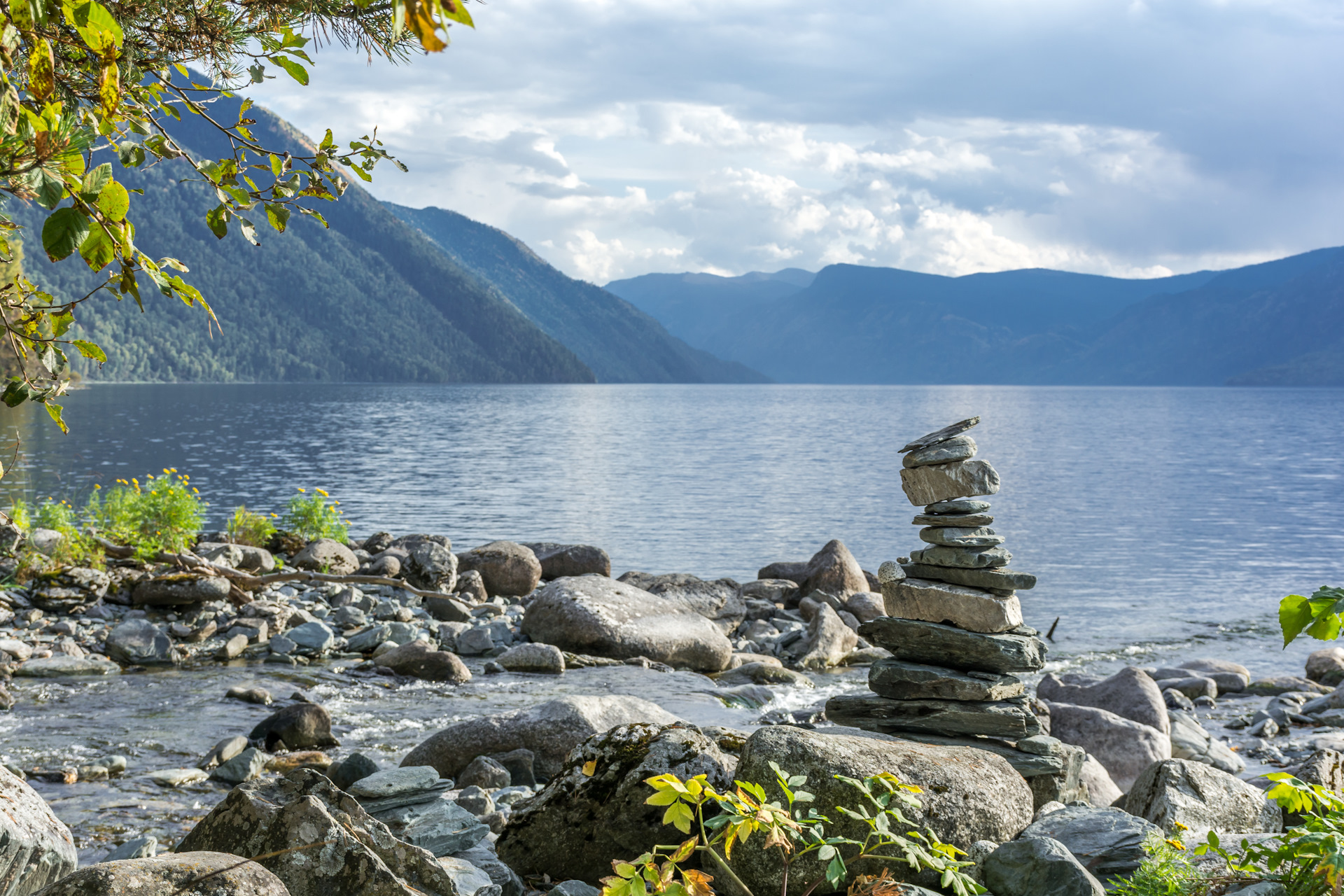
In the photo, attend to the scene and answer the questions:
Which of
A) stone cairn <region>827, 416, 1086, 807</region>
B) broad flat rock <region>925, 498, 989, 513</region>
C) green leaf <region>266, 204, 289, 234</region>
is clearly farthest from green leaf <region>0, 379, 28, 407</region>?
broad flat rock <region>925, 498, 989, 513</region>

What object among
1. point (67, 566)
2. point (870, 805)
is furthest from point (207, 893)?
point (67, 566)

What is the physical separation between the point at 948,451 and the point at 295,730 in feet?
22.8

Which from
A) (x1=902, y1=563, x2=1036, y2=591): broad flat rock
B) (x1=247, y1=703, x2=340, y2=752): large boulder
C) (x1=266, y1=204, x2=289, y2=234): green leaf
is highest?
(x1=266, y1=204, x2=289, y2=234): green leaf

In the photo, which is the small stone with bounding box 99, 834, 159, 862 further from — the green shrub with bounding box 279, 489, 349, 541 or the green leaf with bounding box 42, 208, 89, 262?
the green shrub with bounding box 279, 489, 349, 541

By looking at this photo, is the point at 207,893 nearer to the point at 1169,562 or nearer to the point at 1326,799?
the point at 1326,799

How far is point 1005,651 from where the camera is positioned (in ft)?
25.7

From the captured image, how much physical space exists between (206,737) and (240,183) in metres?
7.86

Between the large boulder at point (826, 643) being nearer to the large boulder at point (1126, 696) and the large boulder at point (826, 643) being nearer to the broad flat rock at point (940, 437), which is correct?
the large boulder at point (1126, 696)

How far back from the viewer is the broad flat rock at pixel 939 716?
7.76 meters

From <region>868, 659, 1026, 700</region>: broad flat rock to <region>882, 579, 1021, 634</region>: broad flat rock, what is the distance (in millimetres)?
404

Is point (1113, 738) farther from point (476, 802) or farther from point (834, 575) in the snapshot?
point (834, 575)

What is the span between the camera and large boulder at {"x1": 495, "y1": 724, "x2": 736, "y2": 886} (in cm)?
583

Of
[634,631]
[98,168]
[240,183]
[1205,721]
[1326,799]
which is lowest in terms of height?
[1205,721]

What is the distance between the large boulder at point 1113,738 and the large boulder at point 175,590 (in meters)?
12.1
